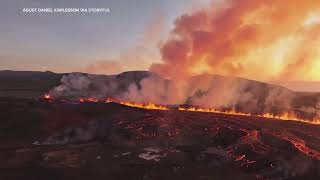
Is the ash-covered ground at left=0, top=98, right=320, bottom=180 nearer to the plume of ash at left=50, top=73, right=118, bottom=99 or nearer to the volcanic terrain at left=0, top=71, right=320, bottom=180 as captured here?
the volcanic terrain at left=0, top=71, right=320, bottom=180

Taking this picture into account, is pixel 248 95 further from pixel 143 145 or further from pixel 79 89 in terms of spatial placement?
pixel 143 145

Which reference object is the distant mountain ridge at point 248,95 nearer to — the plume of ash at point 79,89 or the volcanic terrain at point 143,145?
the plume of ash at point 79,89

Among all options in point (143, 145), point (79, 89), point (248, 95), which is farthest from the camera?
point (248, 95)

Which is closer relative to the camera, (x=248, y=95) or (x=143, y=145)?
(x=143, y=145)

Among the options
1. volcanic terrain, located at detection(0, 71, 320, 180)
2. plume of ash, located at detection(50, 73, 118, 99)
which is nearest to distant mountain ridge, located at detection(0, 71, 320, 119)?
plume of ash, located at detection(50, 73, 118, 99)

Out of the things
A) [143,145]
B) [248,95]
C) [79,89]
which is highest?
[248,95]

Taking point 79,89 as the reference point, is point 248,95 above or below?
above

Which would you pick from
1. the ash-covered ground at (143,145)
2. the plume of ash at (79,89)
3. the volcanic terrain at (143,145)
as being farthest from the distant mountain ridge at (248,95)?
the ash-covered ground at (143,145)

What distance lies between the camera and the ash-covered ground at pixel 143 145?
90.1ft

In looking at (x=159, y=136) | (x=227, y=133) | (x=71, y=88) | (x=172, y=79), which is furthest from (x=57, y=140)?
(x=71, y=88)

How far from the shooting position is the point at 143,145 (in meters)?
34.1

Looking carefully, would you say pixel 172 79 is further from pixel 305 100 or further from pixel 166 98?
pixel 305 100

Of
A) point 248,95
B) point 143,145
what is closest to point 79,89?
point 248,95

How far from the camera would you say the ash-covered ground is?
27.5 metres
